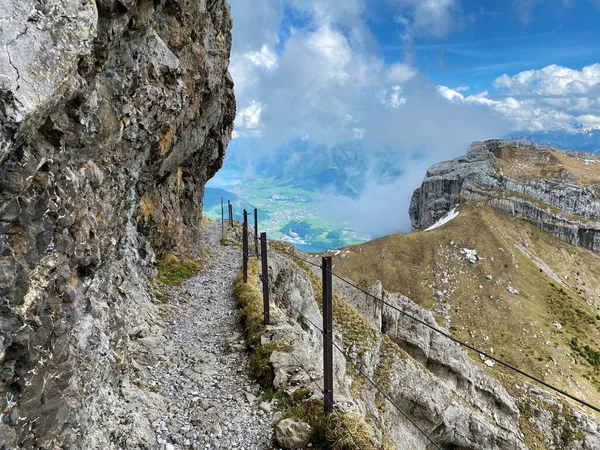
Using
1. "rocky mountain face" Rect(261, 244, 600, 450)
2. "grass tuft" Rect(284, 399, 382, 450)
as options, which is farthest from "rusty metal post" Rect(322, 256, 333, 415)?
"rocky mountain face" Rect(261, 244, 600, 450)

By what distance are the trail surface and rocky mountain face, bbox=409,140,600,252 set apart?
145555 millimetres

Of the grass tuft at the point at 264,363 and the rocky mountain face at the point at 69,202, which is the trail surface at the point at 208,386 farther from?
the rocky mountain face at the point at 69,202

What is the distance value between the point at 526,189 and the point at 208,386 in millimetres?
170482

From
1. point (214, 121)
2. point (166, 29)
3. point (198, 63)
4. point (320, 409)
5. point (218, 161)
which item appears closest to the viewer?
point (320, 409)

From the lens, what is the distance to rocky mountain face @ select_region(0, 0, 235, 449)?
17.8 ft

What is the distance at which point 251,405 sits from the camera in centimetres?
1174

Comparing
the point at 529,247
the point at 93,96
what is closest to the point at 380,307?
the point at 93,96

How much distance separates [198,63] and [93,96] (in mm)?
16697

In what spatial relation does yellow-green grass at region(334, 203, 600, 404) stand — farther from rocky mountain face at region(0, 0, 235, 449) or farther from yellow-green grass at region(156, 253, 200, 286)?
rocky mountain face at region(0, 0, 235, 449)

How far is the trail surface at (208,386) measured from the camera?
10.1 metres

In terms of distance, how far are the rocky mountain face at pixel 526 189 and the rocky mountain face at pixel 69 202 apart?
150633 millimetres

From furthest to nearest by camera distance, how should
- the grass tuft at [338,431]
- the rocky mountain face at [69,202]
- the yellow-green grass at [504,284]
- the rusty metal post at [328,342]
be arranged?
the yellow-green grass at [504,284] < the rusty metal post at [328,342] < the grass tuft at [338,431] < the rocky mountain face at [69,202]

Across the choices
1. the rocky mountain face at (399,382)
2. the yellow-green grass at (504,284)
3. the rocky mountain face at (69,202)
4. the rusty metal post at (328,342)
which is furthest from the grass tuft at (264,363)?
the yellow-green grass at (504,284)

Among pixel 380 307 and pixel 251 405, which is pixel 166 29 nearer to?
pixel 251 405
